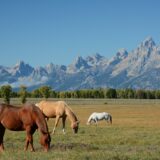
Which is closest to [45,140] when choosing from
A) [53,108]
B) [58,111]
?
[58,111]

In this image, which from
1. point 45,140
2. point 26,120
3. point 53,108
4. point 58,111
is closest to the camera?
point 45,140

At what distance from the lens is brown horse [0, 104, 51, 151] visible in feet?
56.5

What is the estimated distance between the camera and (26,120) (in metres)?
17.6

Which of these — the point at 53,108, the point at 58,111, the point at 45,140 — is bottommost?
the point at 45,140

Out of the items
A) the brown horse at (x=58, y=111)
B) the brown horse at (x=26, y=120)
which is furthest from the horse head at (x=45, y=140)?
the brown horse at (x=58, y=111)

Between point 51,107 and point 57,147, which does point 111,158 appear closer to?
point 57,147

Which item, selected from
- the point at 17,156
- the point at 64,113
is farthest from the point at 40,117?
the point at 64,113

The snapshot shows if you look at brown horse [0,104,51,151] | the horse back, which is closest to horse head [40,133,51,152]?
brown horse [0,104,51,151]

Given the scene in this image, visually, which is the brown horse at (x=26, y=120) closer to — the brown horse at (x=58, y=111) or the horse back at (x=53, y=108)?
the brown horse at (x=58, y=111)

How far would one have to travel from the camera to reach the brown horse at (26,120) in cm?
1723

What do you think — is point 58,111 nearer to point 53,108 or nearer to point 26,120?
point 53,108

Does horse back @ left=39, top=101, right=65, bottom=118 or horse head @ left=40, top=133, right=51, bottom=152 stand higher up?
horse back @ left=39, top=101, right=65, bottom=118

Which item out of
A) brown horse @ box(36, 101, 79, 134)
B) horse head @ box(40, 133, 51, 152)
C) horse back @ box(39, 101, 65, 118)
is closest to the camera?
horse head @ box(40, 133, 51, 152)

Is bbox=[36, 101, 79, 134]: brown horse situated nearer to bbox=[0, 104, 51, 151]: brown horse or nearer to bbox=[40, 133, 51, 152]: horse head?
bbox=[0, 104, 51, 151]: brown horse
